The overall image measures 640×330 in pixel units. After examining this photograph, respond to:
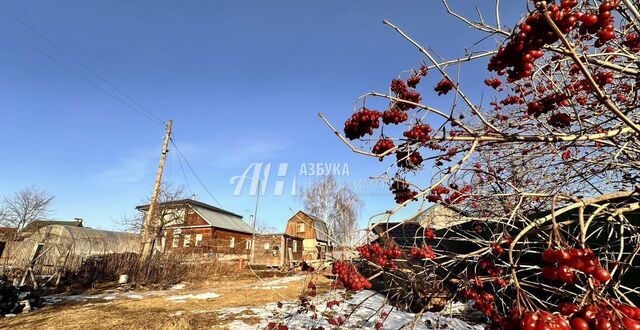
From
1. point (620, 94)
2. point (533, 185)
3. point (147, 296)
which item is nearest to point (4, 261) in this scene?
point (147, 296)

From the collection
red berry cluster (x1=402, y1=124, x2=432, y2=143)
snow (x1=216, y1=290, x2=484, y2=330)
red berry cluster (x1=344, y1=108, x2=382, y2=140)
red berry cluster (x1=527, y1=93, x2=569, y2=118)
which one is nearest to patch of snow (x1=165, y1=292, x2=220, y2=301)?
snow (x1=216, y1=290, x2=484, y2=330)

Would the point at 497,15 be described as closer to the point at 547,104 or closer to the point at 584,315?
the point at 547,104

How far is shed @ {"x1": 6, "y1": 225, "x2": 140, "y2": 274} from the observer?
1266 centimetres

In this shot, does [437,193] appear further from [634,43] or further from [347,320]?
[347,320]

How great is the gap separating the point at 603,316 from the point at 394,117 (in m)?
1.62

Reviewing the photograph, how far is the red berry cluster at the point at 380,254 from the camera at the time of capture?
2.45 m

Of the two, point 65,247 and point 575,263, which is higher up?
point 65,247

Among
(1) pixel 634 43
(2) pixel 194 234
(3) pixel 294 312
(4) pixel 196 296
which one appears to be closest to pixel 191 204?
(2) pixel 194 234

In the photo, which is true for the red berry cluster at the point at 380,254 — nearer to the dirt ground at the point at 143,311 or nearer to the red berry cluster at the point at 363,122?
the red berry cluster at the point at 363,122

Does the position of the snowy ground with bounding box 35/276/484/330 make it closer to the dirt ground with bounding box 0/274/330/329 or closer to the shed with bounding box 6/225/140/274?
the dirt ground with bounding box 0/274/330/329

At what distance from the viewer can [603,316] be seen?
896 millimetres

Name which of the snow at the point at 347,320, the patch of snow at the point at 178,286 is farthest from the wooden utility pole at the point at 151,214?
the snow at the point at 347,320

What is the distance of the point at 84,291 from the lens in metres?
12.5

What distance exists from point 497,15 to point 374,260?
6.33ft
